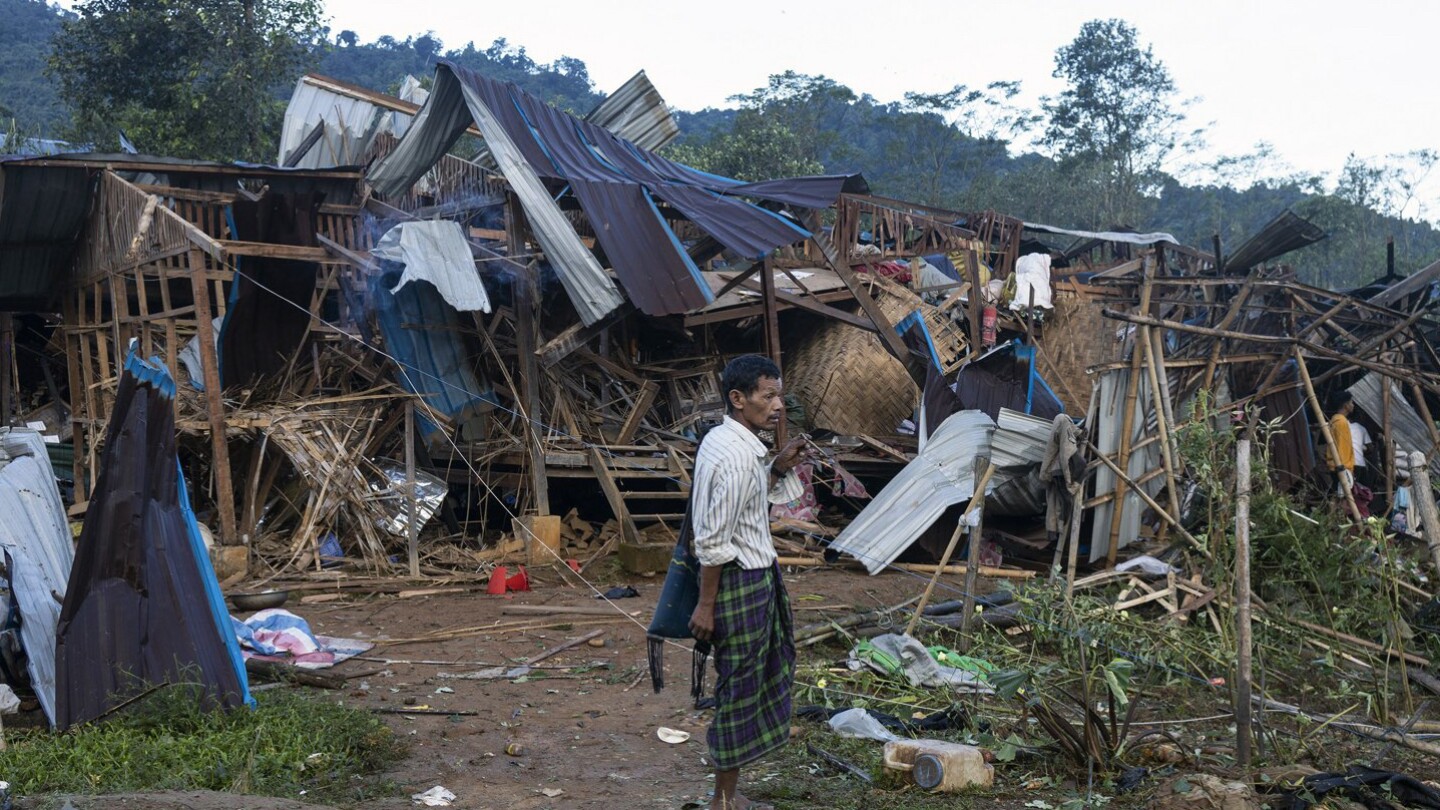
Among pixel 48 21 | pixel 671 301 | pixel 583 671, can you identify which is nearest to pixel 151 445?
pixel 583 671

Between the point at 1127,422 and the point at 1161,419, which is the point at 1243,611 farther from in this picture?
the point at 1127,422

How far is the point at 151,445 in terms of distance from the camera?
5246 mm

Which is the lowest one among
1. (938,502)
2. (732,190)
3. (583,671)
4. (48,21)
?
(583,671)

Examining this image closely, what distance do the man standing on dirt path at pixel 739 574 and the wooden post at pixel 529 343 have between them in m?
6.57

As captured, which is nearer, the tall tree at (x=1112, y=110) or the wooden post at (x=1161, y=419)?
the wooden post at (x=1161, y=419)

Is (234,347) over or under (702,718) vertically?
over

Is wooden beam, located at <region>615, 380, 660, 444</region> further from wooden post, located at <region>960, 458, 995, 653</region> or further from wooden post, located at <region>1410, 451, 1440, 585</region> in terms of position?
wooden post, located at <region>1410, 451, 1440, 585</region>

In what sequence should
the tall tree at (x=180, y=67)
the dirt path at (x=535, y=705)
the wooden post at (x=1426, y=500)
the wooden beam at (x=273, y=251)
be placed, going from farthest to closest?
the tall tree at (x=180, y=67) < the wooden beam at (x=273, y=251) < the wooden post at (x=1426, y=500) < the dirt path at (x=535, y=705)

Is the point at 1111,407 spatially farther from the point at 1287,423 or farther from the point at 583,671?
the point at 583,671

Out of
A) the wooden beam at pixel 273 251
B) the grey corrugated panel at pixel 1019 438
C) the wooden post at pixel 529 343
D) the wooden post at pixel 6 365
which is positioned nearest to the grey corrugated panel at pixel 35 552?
the wooden beam at pixel 273 251

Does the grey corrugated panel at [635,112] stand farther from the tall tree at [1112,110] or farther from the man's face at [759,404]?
the tall tree at [1112,110]

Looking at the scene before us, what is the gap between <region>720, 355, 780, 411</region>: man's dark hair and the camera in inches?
164

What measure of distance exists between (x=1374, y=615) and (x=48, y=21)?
57.2 metres

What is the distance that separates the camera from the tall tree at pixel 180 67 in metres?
19.2
